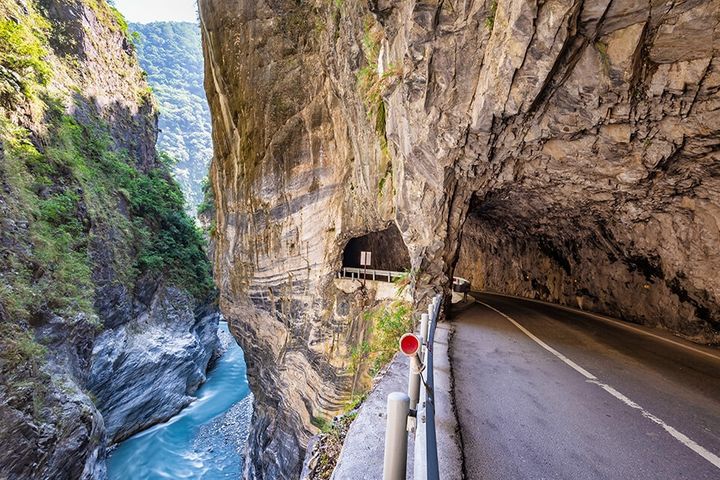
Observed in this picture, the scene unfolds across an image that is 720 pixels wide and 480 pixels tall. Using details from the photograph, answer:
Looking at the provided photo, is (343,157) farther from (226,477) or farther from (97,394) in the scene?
(226,477)

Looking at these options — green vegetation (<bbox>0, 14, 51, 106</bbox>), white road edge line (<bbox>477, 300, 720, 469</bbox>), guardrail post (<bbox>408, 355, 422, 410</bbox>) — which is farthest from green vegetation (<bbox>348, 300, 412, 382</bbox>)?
green vegetation (<bbox>0, 14, 51, 106</bbox>)

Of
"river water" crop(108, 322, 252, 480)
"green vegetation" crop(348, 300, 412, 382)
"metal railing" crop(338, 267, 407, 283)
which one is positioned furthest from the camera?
"river water" crop(108, 322, 252, 480)

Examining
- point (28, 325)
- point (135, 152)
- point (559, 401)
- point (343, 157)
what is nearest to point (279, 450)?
point (28, 325)

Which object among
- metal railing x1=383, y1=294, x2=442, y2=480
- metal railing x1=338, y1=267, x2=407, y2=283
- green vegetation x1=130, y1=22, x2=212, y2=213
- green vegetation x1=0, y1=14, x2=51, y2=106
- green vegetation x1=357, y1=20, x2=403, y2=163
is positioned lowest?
metal railing x1=383, y1=294, x2=442, y2=480

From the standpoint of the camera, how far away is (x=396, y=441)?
1654 mm

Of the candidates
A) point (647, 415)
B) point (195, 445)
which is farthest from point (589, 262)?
point (195, 445)

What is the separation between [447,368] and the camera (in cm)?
534

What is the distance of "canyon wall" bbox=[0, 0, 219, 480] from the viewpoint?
10966mm

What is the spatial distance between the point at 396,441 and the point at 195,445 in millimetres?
24035

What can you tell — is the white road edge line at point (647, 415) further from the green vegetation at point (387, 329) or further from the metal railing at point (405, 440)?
the green vegetation at point (387, 329)

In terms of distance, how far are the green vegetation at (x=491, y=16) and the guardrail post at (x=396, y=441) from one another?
7.22m

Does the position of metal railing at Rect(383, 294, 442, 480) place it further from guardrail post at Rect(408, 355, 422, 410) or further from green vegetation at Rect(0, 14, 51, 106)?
green vegetation at Rect(0, 14, 51, 106)

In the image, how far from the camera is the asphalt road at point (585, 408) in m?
2.90

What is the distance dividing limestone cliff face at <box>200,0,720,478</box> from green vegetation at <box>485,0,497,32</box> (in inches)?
7.4
